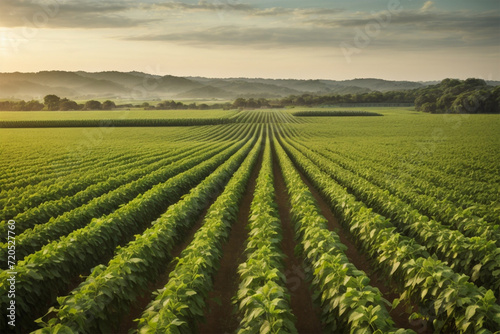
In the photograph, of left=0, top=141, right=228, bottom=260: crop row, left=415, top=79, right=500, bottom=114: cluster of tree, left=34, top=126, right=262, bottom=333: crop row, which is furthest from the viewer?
left=415, top=79, right=500, bottom=114: cluster of tree

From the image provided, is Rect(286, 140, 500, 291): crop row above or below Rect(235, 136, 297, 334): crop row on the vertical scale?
below

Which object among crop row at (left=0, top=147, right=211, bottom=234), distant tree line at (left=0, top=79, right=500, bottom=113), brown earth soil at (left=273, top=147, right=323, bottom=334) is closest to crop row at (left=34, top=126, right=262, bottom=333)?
brown earth soil at (left=273, top=147, right=323, bottom=334)

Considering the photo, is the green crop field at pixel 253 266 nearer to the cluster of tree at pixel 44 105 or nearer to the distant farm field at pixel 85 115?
the distant farm field at pixel 85 115

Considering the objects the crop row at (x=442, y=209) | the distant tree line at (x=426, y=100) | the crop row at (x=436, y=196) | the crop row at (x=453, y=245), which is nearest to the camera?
the crop row at (x=453, y=245)

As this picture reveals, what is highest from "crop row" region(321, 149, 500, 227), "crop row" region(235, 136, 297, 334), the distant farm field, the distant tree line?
the distant tree line

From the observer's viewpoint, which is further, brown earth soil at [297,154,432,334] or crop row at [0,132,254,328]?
brown earth soil at [297,154,432,334]

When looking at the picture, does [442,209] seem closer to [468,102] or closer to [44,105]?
[468,102]

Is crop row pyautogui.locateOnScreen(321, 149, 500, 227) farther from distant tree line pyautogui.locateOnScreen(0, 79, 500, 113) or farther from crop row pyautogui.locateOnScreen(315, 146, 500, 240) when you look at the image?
distant tree line pyautogui.locateOnScreen(0, 79, 500, 113)

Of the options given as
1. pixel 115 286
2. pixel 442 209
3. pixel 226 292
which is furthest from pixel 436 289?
pixel 442 209

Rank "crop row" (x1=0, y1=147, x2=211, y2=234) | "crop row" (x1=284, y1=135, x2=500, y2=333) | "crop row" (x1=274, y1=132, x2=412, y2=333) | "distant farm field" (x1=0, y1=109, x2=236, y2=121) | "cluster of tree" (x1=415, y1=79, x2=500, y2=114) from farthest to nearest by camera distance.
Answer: "distant farm field" (x1=0, y1=109, x2=236, y2=121) → "cluster of tree" (x1=415, y1=79, x2=500, y2=114) → "crop row" (x1=0, y1=147, x2=211, y2=234) → "crop row" (x1=284, y1=135, x2=500, y2=333) → "crop row" (x1=274, y1=132, x2=412, y2=333)

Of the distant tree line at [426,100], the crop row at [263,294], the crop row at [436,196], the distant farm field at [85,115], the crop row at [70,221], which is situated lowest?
the crop row at [436,196]

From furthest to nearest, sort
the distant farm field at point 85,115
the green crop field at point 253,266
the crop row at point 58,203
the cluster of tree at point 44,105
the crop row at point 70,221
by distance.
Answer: the cluster of tree at point 44,105 → the distant farm field at point 85,115 → the crop row at point 58,203 → the crop row at point 70,221 → the green crop field at point 253,266

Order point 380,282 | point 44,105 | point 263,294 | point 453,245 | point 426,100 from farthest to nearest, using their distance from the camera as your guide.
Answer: point 44,105 < point 426,100 < point 380,282 < point 453,245 < point 263,294

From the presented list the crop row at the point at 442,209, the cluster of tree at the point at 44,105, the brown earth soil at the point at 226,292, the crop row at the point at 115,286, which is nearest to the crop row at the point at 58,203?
the crop row at the point at 115,286
